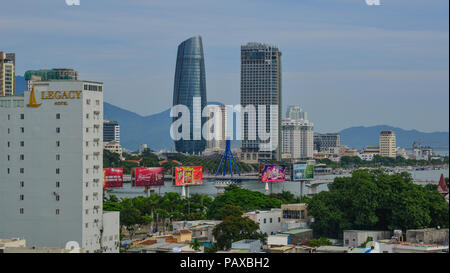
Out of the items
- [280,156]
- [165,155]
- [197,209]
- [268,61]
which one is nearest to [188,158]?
[165,155]

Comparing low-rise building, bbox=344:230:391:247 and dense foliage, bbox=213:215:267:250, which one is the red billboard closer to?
dense foliage, bbox=213:215:267:250

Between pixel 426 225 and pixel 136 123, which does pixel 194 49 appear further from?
pixel 426 225

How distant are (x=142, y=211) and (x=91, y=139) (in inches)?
336

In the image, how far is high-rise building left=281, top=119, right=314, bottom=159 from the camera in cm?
10294

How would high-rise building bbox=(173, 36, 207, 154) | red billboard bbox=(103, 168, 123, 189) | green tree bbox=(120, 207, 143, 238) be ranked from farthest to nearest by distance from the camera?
high-rise building bbox=(173, 36, 207, 154) → red billboard bbox=(103, 168, 123, 189) → green tree bbox=(120, 207, 143, 238)

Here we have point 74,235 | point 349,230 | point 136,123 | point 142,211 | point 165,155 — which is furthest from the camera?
point 136,123

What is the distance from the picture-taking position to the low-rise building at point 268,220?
19703 millimetres

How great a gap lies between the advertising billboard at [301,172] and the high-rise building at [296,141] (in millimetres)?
59128

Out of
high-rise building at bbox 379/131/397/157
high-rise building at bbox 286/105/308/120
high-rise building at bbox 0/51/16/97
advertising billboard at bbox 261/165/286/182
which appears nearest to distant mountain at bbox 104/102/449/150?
high-rise building at bbox 286/105/308/120

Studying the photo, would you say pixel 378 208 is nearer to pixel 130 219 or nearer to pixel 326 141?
pixel 130 219

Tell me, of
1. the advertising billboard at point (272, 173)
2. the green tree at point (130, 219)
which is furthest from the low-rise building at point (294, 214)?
the advertising billboard at point (272, 173)

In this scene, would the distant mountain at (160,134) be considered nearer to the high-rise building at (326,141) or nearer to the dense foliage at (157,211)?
the high-rise building at (326,141)

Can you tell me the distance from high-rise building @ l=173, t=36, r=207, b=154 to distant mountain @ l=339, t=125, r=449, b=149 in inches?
2217
